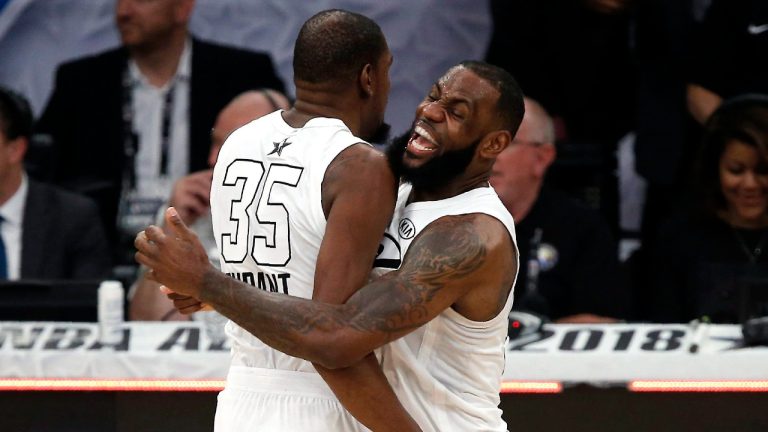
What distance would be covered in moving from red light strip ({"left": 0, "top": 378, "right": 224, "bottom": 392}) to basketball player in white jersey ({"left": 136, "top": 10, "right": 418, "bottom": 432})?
1.05 meters

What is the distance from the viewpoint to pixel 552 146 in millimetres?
5582

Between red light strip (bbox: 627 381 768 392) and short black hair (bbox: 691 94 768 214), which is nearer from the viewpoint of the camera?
red light strip (bbox: 627 381 768 392)

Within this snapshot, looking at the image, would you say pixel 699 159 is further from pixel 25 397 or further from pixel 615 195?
pixel 25 397

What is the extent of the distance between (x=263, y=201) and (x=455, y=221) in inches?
17.2

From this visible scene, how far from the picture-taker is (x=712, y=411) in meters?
4.38

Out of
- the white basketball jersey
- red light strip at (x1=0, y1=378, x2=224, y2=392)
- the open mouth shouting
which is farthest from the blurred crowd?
the open mouth shouting

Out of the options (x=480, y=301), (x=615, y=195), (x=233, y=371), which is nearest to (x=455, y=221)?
(x=480, y=301)

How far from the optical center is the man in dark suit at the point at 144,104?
6246mm

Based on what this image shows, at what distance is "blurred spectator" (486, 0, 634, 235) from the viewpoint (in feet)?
20.1

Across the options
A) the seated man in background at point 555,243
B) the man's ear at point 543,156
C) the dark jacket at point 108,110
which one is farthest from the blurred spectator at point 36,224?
the man's ear at point 543,156

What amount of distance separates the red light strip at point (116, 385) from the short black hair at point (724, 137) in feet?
7.14

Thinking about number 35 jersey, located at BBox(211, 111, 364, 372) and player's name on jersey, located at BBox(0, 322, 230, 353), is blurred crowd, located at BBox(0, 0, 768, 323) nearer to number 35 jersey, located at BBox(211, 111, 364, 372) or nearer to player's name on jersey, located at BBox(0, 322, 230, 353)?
player's name on jersey, located at BBox(0, 322, 230, 353)

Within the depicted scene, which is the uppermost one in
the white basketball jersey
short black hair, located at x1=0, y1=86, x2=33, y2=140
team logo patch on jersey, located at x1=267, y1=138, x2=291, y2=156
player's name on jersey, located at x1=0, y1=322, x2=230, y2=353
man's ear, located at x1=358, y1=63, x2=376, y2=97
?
man's ear, located at x1=358, y1=63, x2=376, y2=97

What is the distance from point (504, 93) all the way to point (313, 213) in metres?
0.53
